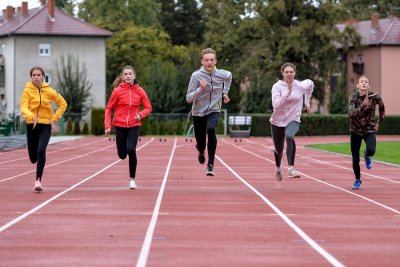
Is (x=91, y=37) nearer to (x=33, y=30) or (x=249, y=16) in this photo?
(x=33, y=30)

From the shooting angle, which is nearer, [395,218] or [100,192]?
[395,218]

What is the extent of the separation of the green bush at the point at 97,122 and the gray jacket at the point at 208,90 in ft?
162

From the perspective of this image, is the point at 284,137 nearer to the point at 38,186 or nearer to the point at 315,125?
the point at 38,186

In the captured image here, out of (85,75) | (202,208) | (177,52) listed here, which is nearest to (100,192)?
(202,208)

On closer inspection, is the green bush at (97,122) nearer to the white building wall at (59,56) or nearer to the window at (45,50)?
the white building wall at (59,56)

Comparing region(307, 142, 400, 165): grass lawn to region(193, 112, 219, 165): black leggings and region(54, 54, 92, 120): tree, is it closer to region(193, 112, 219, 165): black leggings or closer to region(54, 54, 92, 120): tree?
region(193, 112, 219, 165): black leggings

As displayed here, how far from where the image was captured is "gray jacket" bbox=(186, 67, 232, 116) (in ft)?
50.7

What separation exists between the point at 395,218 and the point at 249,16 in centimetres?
6386

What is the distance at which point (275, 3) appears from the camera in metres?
71.4

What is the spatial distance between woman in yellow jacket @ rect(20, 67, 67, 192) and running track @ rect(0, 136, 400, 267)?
2.14 ft

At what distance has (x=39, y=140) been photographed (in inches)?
574

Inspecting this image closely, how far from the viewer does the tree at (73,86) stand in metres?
73.4

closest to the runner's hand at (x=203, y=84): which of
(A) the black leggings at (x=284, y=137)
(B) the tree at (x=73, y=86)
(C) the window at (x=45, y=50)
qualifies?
(A) the black leggings at (x=284, y=137)

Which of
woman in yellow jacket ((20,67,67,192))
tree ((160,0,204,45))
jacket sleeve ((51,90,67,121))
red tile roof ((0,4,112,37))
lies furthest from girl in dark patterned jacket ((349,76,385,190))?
tree ((160,0,204,45))
